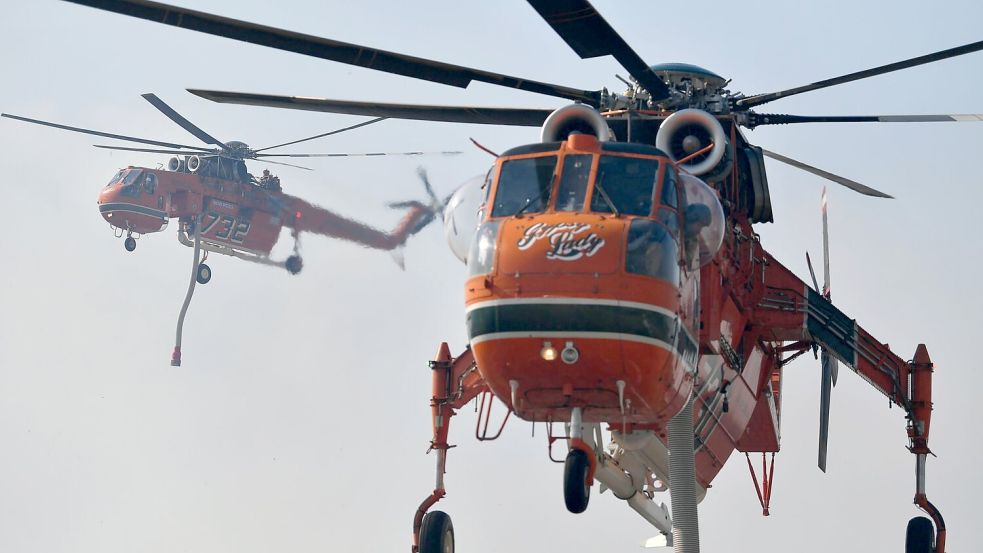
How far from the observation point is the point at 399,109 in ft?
71.9

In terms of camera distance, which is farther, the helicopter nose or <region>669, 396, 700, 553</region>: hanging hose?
the helicopter nose

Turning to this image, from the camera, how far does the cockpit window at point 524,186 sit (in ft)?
58.3

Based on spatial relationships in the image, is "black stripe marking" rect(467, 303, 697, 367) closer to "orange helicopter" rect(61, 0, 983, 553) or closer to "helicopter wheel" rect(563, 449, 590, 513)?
"orange helicopter" rect(61, 0, 983, 553)

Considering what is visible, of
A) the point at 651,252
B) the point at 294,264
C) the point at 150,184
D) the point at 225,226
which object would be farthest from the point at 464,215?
the point at 150,184

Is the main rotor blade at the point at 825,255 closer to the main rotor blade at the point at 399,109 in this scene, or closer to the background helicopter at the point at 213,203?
the main rotor blade at the point at 399,109

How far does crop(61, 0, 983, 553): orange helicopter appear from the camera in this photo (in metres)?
16.8

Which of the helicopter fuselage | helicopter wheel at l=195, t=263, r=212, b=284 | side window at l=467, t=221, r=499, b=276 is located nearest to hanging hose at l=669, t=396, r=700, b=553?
side window at l=467, t=221, r=499, b=276

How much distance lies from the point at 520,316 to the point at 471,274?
37.3 inches

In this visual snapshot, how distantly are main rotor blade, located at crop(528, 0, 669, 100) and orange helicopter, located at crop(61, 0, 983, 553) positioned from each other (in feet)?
0.11

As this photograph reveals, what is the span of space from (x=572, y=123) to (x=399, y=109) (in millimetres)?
2905

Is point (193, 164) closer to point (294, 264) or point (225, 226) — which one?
point (225, 226)

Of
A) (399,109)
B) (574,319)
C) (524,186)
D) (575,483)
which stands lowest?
(575,483)

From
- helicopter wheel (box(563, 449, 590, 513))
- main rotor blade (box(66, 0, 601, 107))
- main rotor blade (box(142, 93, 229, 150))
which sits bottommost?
helicopter wheel (box(563, 449, 590, 513))

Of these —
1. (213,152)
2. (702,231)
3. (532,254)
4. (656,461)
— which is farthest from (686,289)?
(213,152)
